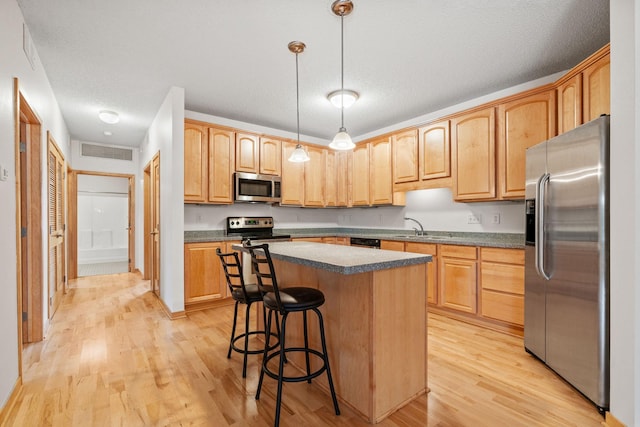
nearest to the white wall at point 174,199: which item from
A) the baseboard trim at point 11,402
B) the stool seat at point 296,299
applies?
the baseboard trim at point 11,402

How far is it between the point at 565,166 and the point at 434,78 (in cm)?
159

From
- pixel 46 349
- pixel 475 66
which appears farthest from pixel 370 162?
pixel 46 349

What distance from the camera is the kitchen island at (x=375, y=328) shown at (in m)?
1.65

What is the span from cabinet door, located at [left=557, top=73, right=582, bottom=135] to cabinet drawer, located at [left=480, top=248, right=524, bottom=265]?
3.82 feet

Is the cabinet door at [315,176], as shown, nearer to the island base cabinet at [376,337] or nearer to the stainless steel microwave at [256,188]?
the stainless steel microwave at [256,188]

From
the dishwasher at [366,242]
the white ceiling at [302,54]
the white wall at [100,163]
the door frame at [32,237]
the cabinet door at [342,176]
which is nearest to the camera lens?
the white ceiling at [302,54]

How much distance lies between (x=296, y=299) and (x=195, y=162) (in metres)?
2.86

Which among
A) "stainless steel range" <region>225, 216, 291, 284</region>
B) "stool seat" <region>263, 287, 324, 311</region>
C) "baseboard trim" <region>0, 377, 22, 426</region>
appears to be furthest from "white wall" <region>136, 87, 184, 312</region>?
"stool seat" <region>263, 287, 324, 311</region>

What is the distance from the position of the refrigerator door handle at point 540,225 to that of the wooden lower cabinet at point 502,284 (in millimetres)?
614

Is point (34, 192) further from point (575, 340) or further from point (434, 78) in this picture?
point (575, 340)

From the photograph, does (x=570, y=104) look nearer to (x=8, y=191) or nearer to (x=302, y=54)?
(x=302, y=54)

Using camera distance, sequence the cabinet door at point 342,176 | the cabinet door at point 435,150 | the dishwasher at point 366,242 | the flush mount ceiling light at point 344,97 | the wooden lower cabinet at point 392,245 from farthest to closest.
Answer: the cabinet door at point 342,176
the dishwasher at point 366,242
the wooden lower cabinet at point 392,245
the cabinet door at point 435,150
the flush mount ceiling light at point 344,97

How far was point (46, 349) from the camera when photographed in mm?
2596

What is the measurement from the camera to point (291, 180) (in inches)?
191
